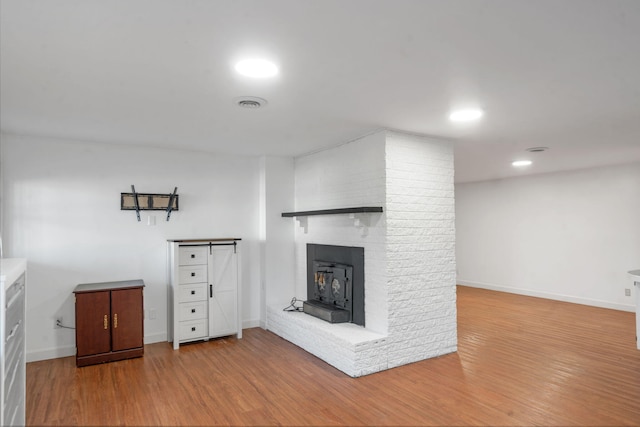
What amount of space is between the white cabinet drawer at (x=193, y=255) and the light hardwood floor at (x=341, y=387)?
964 millimetres

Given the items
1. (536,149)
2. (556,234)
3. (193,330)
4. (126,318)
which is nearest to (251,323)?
(193,330)

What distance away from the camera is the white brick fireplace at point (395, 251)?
3.79 m

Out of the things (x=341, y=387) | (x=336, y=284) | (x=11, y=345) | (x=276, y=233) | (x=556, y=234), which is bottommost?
(x=341, y=387)

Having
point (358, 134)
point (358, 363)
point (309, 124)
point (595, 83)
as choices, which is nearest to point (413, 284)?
point (358, 363)

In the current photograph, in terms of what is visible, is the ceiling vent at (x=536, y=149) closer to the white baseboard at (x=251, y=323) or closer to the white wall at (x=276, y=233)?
the white wall at (x=276, y=233)

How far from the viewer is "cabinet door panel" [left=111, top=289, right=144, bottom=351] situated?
403 cm

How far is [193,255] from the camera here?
4.60 meters

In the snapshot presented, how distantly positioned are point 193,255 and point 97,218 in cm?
113

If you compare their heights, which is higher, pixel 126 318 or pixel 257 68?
pixel 257 68

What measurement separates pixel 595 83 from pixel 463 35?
1.32 metres

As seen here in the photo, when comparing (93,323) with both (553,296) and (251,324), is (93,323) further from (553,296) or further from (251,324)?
(553,296)

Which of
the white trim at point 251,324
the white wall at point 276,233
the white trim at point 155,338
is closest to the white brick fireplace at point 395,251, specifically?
the white wall at point 276,233

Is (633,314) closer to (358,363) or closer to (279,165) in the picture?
(358,363)

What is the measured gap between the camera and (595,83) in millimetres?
2631
